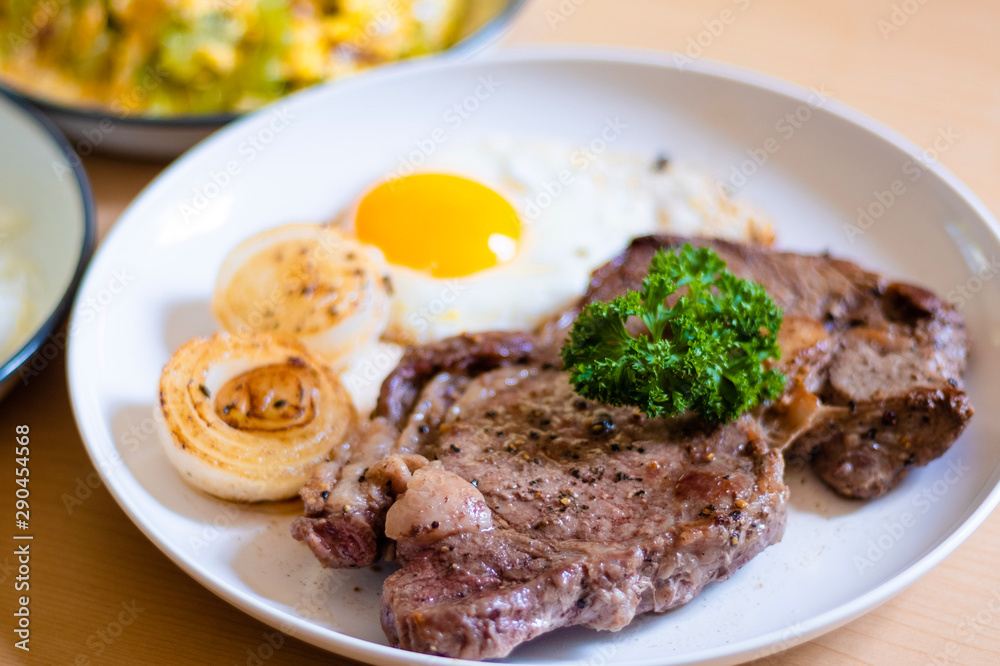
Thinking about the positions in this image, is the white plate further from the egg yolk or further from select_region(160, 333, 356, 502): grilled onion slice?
the egg yolk

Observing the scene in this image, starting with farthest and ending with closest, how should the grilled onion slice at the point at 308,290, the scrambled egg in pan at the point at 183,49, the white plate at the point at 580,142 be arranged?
the scrambled egg in pan at the point at 183,49, the grilled onion slice at the point at 308,290, the white plate at the point at 580,142

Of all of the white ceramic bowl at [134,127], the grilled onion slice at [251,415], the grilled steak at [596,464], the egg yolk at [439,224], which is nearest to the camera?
the grilled steak at [596,464]

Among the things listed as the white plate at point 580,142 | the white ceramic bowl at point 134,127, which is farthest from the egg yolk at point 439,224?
the white ceramic bowl at point 134,127

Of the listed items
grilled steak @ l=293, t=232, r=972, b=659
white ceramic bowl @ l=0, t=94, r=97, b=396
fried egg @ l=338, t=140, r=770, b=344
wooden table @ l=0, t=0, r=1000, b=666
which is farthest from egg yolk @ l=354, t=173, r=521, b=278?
wooden table @ l=0, t=0, r=1000, b=666

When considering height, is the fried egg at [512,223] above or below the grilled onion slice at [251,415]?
above

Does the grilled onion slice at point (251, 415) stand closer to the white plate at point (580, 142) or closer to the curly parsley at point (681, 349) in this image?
the white plate at point (580, 142)
